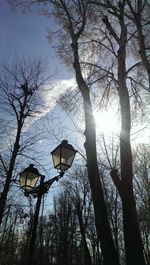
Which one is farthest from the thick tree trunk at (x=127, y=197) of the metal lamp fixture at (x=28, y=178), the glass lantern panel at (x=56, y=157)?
the metal lamp fixture at (x=28, y=178)

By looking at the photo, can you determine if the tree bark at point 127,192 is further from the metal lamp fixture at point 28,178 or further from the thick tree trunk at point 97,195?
the metal lamp fixture at point 28,178

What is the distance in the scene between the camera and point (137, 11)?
32.9 feet

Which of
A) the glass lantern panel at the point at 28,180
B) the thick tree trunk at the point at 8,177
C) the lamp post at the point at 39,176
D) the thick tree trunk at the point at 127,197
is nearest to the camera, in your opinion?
the lamp post at the point at 39,176

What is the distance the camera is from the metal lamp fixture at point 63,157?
5398 mm

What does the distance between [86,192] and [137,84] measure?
16.1 metres

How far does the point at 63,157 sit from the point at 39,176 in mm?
1023

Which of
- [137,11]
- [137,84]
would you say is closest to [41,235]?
[137,84]

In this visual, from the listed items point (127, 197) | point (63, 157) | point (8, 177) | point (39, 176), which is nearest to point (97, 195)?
point (127, 197)

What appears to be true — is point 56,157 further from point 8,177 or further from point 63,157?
point 8,177

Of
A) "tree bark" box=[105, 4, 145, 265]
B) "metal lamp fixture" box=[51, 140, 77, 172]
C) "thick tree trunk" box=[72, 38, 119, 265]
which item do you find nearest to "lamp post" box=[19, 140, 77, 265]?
"metal lamp fixture" box=[51, 140, 77, 172]

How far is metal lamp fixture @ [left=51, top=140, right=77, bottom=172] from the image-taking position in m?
5.40

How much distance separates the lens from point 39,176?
6.11 m

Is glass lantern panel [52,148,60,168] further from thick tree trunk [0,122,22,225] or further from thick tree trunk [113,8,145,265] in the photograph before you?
thick tree trunk [0,122,22,225]

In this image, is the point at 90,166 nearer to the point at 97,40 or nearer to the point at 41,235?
the point at 97,40
